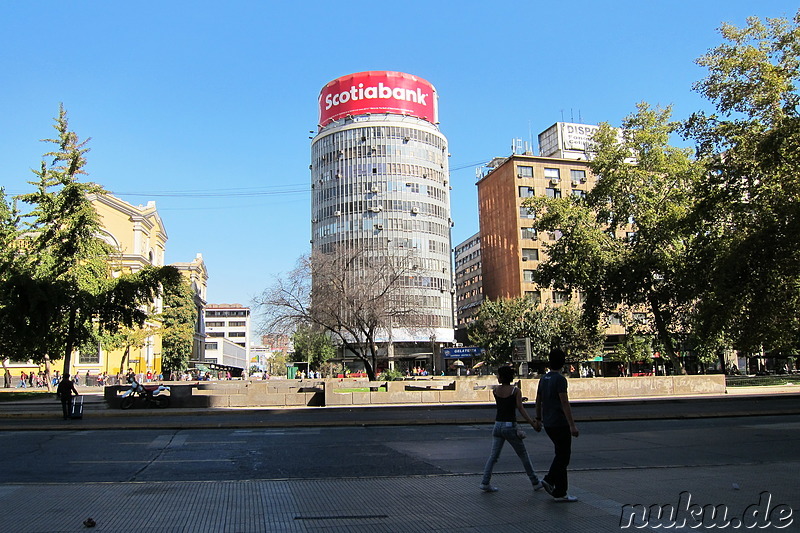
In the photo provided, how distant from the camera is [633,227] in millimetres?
41188

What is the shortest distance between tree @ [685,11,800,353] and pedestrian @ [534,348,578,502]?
16241 millimetres

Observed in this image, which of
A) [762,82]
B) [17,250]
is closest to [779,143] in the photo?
[762,82]

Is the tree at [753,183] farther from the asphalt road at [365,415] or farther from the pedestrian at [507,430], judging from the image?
the pedestrian at [507,430]

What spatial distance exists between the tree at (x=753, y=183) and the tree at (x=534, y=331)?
30147 mm

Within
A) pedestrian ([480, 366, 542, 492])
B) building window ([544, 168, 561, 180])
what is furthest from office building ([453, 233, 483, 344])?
pedestrian ([480, 366, 542, 492])

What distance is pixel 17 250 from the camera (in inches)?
1352

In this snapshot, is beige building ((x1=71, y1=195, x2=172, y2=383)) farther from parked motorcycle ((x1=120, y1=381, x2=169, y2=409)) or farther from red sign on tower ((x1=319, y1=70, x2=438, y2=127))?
parked motorcycle ((x1=120, y1=381, x2=169, y2=409))

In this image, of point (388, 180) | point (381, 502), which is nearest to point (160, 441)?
point (381, 502)

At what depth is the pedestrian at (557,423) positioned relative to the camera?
23.6ft

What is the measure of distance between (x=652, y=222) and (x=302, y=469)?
33.0 metres

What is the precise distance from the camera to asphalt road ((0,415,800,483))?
32.4 feet

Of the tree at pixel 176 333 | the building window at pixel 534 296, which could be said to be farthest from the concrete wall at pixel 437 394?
the tree at pixel 176 333

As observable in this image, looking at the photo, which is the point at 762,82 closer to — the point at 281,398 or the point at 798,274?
the point at 798,274

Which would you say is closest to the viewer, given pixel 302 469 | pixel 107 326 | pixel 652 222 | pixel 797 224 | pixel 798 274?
pixel 302 469
